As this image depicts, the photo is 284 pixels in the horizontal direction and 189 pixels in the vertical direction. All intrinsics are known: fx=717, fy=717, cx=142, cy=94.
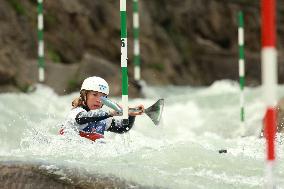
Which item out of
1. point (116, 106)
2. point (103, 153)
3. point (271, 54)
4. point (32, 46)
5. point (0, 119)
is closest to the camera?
point (271, 54)

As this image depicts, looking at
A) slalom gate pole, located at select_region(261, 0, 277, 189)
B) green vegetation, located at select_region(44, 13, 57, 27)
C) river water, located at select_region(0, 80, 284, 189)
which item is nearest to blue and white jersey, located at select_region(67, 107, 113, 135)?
river water, located at select_region(0, 80, 284, 189)

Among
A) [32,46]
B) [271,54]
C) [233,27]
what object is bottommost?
[271,54]

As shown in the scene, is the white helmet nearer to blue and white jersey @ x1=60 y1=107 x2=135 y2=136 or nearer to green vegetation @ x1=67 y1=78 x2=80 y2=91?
blue and white jersey @ x1=60 y1=107 x2=135 y2=136

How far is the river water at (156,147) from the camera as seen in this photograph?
4.31 m

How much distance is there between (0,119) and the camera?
7.27 metres

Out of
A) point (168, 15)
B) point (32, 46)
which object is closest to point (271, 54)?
point (32, 46)

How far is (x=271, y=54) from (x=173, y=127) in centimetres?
597

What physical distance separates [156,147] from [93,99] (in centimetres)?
62

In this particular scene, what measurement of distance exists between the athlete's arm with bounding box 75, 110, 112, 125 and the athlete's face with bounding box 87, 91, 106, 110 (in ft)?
0.59

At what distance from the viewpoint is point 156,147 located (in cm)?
559

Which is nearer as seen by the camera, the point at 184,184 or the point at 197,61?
the point at 184,184

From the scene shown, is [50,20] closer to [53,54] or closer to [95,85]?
[53,54]

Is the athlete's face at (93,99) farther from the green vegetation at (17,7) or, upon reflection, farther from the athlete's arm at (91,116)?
the green vegetation at (17,7)

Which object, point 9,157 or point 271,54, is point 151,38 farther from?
point 271,54
